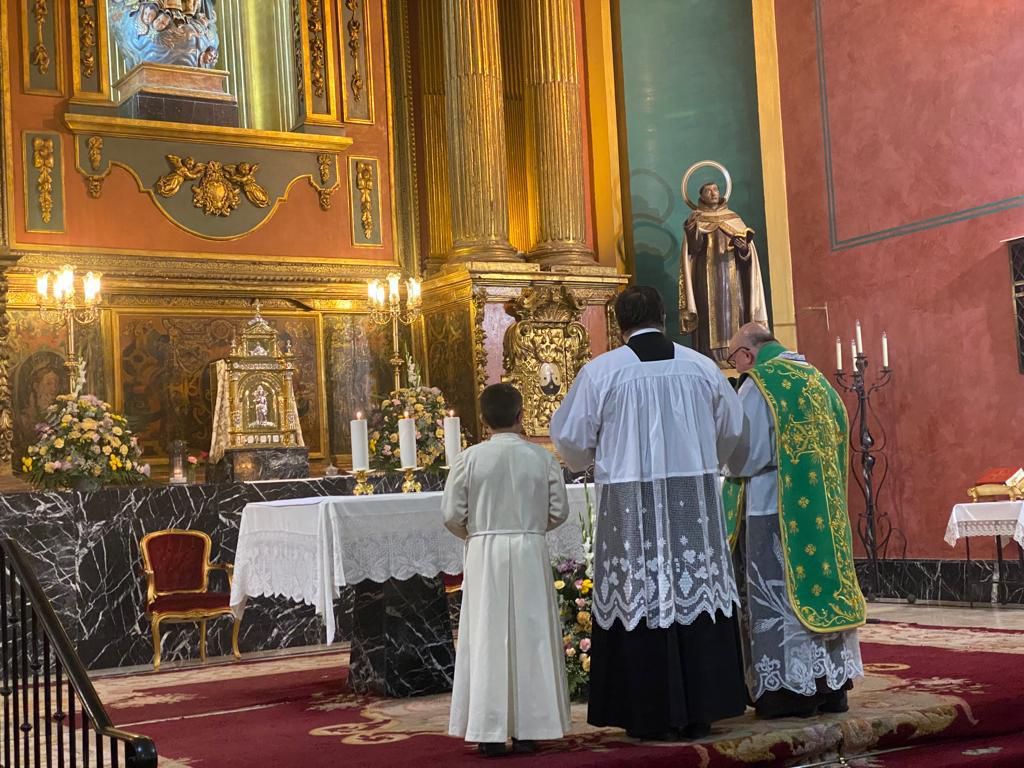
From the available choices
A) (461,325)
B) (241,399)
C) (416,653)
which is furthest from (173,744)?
(461,325)

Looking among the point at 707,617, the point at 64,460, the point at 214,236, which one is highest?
the point at 214,236

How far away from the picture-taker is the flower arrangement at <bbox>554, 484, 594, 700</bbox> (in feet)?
21.4

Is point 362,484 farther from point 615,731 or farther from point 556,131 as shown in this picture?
point 556,131

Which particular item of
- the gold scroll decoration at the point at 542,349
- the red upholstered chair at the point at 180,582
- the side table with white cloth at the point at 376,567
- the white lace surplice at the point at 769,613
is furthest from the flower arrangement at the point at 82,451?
the white lace surplice at the point at 769,613

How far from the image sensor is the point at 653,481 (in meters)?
5.17

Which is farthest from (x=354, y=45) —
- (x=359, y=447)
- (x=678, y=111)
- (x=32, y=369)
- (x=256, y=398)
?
(x=359, y=447)

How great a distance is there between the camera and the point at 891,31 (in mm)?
11844

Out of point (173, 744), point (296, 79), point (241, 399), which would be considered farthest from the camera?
point (296, 79)

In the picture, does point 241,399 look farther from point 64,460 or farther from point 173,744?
point 173,744

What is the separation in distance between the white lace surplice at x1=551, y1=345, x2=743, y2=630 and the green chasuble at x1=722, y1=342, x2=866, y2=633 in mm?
382

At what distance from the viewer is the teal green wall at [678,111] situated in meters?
13.3

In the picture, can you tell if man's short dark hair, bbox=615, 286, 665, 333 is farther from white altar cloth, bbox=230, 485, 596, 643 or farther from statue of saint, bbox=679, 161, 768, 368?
statue of saint, bbox=679, 161, 768, 368

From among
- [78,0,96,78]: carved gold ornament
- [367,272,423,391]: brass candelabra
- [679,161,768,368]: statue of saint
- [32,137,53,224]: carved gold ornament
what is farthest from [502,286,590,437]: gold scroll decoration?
[78,0,96,78]: carved gold ornament

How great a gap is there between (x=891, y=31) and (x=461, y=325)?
431 centimetres
